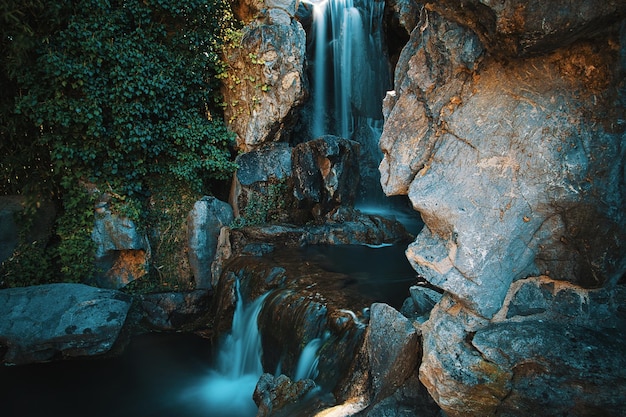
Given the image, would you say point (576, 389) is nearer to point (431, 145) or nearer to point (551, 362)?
point (551, 362)

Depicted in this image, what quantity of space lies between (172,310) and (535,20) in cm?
745

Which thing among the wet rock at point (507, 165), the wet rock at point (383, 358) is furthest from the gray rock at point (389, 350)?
the wet rock at point (507, 165)

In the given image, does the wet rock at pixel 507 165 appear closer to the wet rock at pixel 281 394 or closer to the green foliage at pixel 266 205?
the wet rock at pixel 281 394

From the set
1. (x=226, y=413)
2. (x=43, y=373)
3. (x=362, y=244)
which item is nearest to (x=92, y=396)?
(x=43, y=373)

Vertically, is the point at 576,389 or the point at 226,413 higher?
the point at 576,389

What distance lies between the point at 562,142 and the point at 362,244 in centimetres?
588

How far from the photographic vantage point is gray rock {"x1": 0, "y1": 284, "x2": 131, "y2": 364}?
21.2 feet

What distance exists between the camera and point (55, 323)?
6.59m

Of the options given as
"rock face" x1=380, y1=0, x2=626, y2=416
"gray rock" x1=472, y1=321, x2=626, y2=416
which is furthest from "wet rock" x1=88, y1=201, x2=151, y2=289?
"gray rock" x1=472, y1=321, x2=626, y2=416

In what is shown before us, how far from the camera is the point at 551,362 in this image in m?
2.47

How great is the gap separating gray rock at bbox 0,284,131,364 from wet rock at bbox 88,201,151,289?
121 cm

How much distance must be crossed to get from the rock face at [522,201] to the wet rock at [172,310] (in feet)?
18.9

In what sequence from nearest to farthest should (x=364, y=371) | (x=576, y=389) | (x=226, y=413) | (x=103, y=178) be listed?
(x=576, y=389), (x=364, y=371), (x=226, y=413), (x=103, y=178)

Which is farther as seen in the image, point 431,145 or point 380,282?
point 380,282
